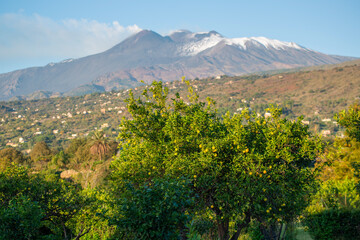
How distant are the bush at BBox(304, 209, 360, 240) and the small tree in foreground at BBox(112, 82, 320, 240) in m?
5.89

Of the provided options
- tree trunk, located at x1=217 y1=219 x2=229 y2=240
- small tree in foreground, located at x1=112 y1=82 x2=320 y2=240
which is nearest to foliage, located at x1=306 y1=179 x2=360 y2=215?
small tree in foreground, located at x1=112 y1=82 x2=320 y2=240

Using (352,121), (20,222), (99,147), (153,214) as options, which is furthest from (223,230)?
(99,147)

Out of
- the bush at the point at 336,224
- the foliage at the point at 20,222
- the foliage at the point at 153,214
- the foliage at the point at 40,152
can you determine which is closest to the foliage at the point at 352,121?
the bush at the point at 336,224

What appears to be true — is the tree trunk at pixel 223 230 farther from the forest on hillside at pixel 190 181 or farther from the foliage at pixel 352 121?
the foliage at pixel 352 121

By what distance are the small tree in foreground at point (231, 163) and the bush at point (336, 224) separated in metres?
Result: 5.89

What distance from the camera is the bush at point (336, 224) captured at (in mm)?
15398

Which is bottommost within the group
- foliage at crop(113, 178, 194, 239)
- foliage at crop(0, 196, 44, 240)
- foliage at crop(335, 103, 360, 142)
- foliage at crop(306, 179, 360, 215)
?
foliage at crop(306, 179, 360, 215)

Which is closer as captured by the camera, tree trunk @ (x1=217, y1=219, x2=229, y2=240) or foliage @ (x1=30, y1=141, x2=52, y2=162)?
tree trunk @ (x1=217, y1=219, x2=229, y2=240)

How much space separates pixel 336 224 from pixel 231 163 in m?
9.27

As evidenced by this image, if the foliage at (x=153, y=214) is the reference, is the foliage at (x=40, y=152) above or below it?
below

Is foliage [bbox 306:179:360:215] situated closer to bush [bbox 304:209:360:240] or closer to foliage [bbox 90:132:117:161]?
bush [bbox 304:209:360:240]

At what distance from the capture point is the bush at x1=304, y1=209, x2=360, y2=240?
15398 millimetres

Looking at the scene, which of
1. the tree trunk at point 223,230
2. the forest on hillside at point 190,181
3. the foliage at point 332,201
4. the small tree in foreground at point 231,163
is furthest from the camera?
the foliage at point 332,201

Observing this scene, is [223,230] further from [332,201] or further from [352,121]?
[352,121]
